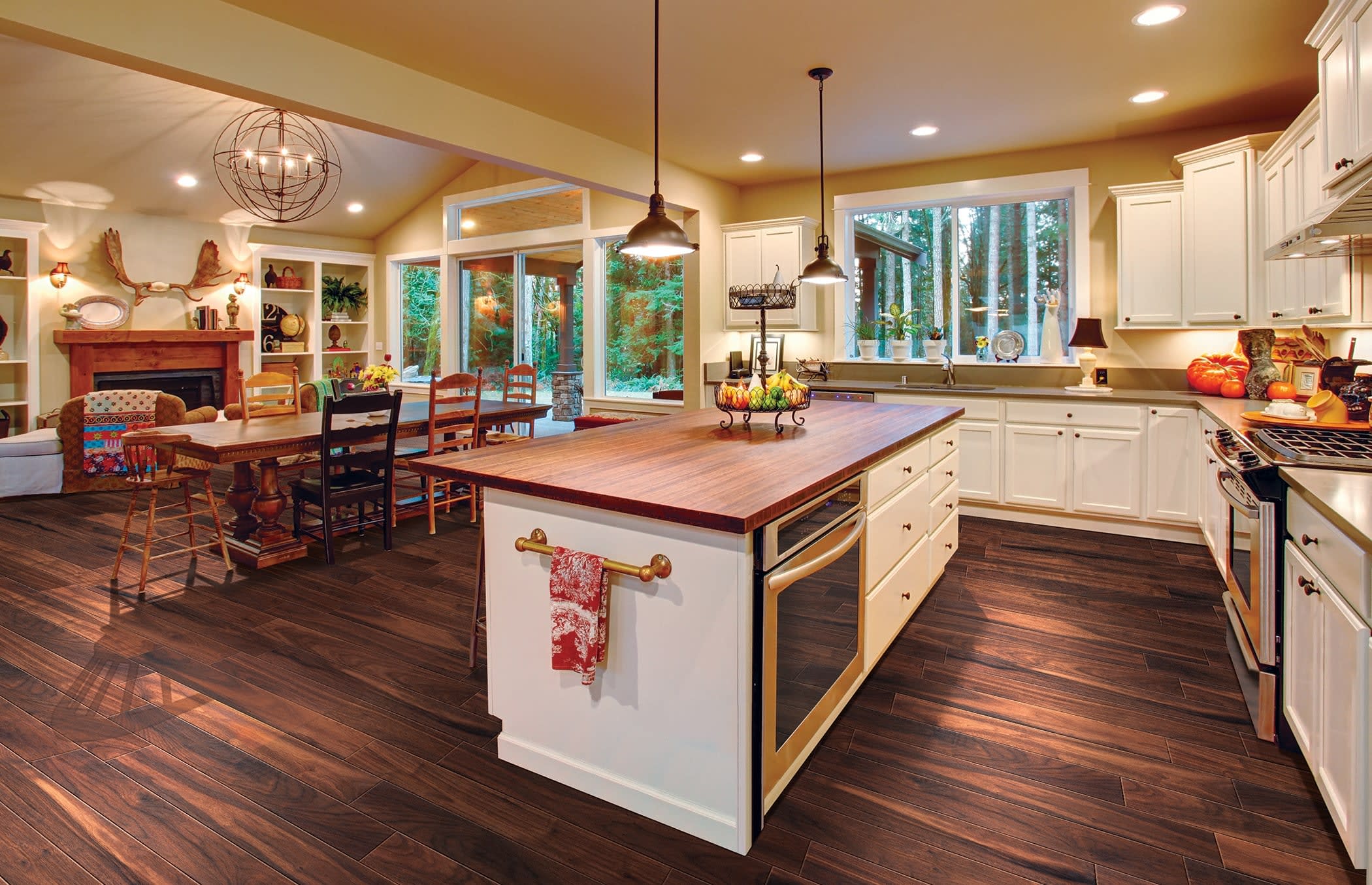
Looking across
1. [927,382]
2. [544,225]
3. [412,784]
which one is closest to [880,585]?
[412,784]

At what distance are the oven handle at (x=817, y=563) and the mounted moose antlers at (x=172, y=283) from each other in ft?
27.6

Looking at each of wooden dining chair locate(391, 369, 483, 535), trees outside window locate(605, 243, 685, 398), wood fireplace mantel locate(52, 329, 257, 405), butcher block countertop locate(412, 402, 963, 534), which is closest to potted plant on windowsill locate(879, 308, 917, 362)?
trees outside window locate(605, 243, 685, 398)

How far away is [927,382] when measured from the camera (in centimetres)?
595

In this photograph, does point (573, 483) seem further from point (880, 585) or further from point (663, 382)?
point (663, 382)

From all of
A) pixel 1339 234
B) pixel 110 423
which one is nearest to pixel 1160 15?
pixel 1339 234

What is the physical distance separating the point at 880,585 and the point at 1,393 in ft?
27.7

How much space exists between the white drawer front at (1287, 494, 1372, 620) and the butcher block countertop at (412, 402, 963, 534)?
1.17 meters

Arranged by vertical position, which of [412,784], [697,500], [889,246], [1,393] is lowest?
[412,784]

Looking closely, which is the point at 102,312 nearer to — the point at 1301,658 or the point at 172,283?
the point at 172,283

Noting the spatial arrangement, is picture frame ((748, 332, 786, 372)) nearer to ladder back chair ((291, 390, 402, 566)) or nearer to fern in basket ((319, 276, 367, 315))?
ladder back chair ((291, 390, 402, 566))

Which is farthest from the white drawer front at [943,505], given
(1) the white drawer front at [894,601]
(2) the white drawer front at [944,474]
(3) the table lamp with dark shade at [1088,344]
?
(3) the table lamp with dark shade at [1088,344]

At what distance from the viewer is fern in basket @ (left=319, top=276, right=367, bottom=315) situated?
9.36m

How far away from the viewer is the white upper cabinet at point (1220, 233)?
14.0 ft

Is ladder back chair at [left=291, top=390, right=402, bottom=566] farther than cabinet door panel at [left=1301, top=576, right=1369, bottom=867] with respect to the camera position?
Yes
